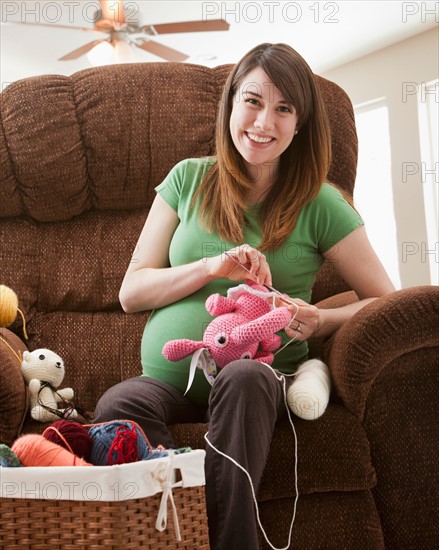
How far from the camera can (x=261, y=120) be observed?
1.54m

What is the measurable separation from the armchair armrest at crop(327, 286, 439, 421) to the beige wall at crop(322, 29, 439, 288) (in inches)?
134

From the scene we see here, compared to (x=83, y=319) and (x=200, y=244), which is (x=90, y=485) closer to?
(x=200, y=244)

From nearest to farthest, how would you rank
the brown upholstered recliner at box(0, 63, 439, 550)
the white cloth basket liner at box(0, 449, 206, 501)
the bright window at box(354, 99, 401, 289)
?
the white cloth basket liner at box(0, 449, 206, 501)
the brown upholstered recliner at box(0, 63, 439, 550)
the bright window at box(354, 99, 401, 289)

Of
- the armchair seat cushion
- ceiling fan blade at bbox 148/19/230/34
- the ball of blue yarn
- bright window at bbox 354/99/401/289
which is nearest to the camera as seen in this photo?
the ball of blue yarn

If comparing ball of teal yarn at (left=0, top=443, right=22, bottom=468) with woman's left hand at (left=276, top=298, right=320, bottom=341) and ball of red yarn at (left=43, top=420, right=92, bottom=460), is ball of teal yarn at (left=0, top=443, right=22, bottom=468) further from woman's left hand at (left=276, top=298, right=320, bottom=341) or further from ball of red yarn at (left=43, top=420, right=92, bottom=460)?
woman's left hand at (left=276, top=298, right=320, bottom=341)

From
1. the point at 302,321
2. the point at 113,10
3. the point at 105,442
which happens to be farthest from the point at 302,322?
the point at 113,10

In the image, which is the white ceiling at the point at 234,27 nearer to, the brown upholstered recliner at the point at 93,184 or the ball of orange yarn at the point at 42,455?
the brown upholstered recliner at the point at 93,184

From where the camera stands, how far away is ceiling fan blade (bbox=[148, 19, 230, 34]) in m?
3.49

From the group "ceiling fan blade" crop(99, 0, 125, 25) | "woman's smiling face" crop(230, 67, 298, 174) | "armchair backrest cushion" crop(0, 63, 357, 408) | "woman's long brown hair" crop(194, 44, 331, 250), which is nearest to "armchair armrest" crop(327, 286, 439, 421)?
"woman's long brown hair" crop(194, 44, 331, 250)

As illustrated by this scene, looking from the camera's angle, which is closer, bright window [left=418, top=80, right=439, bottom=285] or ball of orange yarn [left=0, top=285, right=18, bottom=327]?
ball of orange yarn [left=0, top=285, right=18, bottom=327]

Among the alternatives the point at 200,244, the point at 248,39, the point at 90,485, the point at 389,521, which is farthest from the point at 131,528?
the point at 248,39

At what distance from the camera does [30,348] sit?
5.96ft

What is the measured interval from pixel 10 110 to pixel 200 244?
0.76 m

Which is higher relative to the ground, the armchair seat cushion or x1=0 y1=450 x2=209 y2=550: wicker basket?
x1=0 y1=450 x2=209 y2=550: wicker basket
